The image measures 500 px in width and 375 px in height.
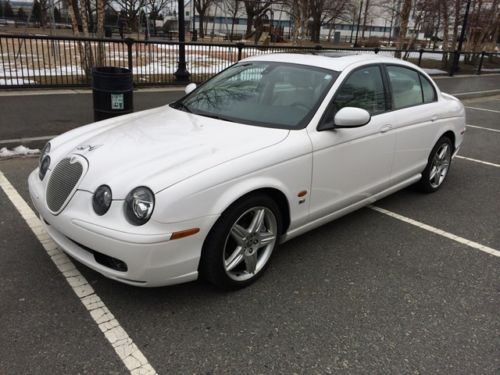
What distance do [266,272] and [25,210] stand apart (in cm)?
241

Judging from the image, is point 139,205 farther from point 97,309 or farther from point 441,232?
point 441,232

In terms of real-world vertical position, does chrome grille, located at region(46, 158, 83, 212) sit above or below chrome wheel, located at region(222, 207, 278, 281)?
above

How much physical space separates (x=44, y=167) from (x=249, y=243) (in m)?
1.62

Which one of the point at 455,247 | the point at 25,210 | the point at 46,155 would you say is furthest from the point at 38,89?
the point at 455,247

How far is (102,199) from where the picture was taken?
2816mm

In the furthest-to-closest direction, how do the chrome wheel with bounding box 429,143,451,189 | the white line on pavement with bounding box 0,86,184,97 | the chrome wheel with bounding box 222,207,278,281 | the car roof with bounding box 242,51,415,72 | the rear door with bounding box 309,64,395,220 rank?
the white line on pavement with bounding box 0,86,184,97 → the chrome wheel with bounding box 429,143,451,189 → the car roof with bounding box 242,51,415,72 → the rear door with bounding box 309,64,395,220 → the chrome wheel with bounding box 222,207,278,281

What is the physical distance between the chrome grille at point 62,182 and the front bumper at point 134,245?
8cm

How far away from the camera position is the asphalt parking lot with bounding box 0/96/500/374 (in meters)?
2.62

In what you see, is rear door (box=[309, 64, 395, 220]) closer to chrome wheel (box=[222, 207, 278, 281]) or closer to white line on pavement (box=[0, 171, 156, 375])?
chrome wheel (box=[222, 207, 278, 281])

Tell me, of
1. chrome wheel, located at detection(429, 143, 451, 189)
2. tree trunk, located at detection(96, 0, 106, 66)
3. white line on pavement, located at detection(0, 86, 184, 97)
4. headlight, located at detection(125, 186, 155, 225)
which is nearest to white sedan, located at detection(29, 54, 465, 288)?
headlight, located at detection(125, 186, 155, 225)

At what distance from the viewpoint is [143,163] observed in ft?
9.71

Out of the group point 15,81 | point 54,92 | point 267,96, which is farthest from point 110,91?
point 15,81

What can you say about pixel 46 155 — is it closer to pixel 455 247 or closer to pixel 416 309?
pixel 416 309

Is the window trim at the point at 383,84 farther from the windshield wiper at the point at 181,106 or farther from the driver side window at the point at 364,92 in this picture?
the windshield wiper at the point at 181,106
